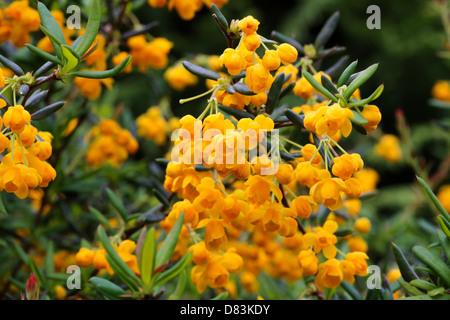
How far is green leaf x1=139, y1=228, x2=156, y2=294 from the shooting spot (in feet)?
2.07

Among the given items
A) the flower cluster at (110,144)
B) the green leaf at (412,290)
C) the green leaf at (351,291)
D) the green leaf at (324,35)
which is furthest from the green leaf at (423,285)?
the flower cluster at (110,144)

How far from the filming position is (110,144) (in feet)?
4.15

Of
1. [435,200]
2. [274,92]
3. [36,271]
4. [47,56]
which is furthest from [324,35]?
[36,271]

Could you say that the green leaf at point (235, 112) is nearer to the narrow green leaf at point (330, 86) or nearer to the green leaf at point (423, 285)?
the narrow green leaf at point (330, 86)

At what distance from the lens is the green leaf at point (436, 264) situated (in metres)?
0.67

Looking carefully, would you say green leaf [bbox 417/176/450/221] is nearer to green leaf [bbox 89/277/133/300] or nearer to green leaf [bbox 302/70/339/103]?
green leaf [bbox 302/70/339/103]

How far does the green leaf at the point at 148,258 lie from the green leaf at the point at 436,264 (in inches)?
15.0

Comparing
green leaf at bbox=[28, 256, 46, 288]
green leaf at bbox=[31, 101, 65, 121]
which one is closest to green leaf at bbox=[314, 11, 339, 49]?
green leaf at bbox=[31, 101, 65, 121]

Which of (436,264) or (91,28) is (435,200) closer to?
(436,264)

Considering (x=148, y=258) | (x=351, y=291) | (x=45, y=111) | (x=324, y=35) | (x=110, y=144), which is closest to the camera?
(x=148, y=258)

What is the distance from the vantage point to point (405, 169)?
157 inches

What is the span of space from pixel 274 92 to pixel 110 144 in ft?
2.17

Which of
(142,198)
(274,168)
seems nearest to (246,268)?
(142,198)
